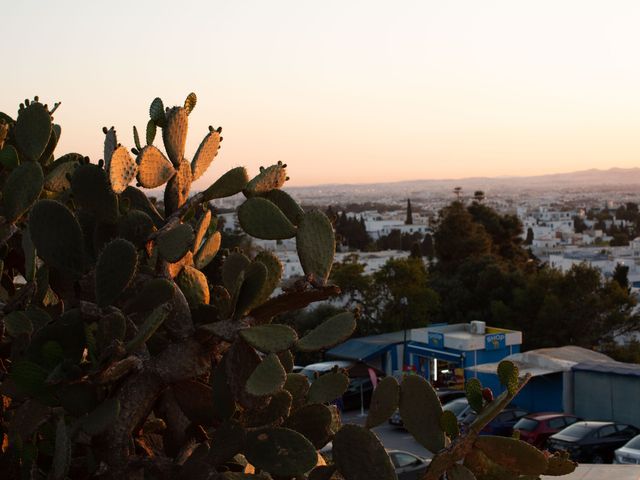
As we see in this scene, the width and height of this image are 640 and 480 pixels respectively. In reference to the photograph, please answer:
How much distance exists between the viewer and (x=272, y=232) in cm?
239

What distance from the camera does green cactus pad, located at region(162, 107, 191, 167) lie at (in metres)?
2.48

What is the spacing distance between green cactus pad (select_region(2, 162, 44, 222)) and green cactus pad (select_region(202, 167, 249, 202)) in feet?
1.68

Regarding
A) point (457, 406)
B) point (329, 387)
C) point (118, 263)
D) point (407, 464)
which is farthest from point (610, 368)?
point (118, 263)

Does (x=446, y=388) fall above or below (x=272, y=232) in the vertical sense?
below

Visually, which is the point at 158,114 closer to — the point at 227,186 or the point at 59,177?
the point at 227,186

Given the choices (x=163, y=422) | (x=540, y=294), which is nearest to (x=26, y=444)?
(x=163, y=422)

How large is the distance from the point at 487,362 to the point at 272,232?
20.7m

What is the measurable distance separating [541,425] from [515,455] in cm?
1502

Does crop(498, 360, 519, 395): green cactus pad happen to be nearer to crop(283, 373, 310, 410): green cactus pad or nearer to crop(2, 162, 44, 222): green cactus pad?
crop(283, 373, 310, 410): green cactus pad

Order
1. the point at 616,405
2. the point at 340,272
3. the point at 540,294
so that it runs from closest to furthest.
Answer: the point at 616,405, the point at 540,294, the point at 340,272

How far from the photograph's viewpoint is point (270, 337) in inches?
82.7

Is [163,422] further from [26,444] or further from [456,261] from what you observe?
[456,261]

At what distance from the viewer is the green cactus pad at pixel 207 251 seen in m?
2.71

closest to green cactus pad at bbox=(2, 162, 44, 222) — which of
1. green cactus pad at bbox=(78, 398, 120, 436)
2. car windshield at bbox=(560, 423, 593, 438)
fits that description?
green cactus pad at bbox=(78, 398, 120, 436)
